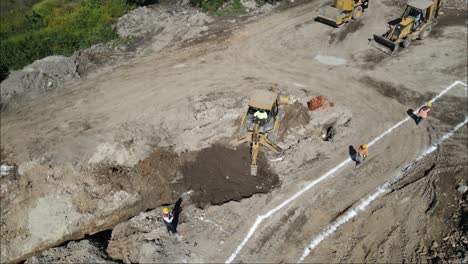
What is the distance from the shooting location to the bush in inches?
944

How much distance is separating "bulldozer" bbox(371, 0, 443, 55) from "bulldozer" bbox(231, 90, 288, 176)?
10118 millimetres

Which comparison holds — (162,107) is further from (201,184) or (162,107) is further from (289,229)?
(289,229)

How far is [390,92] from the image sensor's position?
1994 cm

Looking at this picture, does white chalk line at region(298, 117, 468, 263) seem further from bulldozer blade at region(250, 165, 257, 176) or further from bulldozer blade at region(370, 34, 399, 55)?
bulldozer blade at region(370, 34, 399, 55)

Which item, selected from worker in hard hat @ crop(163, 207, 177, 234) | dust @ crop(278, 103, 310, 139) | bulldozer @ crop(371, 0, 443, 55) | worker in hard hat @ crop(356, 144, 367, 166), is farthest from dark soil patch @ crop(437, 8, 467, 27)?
worker in hard hat @ crop(163, 207, 177, 234)

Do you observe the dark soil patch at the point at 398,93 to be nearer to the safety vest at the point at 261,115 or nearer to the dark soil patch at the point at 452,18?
the safety vest at the point at 261,115

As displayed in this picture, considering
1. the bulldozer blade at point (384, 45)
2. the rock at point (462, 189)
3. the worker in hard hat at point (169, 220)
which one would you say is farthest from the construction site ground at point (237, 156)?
the bulldozer blade at point (384, 45)

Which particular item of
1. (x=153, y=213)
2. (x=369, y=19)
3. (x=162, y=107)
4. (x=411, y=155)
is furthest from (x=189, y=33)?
(x=411, y=155)

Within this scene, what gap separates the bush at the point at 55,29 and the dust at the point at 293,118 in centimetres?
1414

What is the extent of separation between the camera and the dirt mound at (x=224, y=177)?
15086 millimetres

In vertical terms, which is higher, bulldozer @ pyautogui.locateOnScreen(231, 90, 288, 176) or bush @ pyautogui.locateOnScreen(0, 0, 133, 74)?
bush @ pyautogui.locateOnScreen(0, 0, 133, 74)

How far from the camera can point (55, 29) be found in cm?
2583

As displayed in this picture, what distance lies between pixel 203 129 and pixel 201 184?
11.5 ft

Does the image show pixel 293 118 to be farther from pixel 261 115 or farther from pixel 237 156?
pixel 237 156
